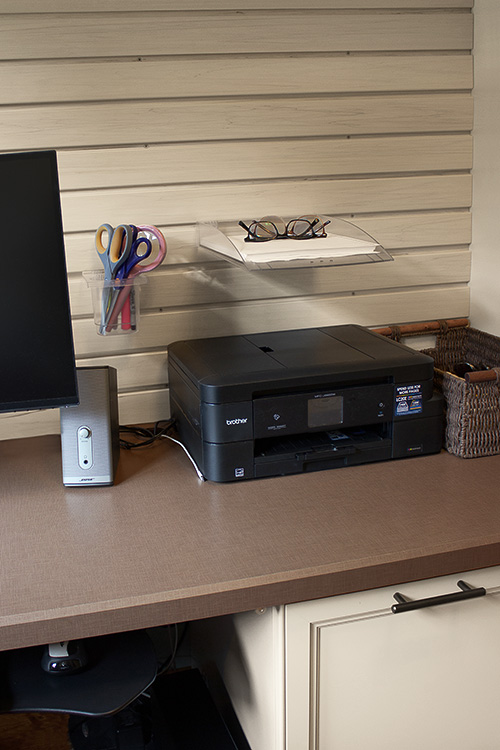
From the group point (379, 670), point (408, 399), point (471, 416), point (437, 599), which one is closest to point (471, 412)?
point (471, 416)

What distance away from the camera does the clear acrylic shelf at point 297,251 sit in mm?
1378

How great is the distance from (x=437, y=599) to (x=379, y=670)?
0.50 feet

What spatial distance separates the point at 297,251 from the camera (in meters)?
1.41

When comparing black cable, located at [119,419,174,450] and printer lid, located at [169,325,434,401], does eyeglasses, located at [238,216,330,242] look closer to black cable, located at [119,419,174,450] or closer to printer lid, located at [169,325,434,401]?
printer lid, located at [169,325,434,401]

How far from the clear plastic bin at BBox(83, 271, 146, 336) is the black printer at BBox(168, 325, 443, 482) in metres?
0.14

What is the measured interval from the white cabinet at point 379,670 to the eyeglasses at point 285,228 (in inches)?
30.2

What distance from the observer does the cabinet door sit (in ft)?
3.66

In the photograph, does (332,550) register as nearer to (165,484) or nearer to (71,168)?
(165,484)

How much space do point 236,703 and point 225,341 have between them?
0.74 m

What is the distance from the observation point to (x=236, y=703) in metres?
1.40

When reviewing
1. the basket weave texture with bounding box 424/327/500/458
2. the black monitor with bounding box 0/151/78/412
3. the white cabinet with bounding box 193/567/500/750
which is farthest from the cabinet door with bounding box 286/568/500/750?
the black monitor with bounding box 0/151/78/412

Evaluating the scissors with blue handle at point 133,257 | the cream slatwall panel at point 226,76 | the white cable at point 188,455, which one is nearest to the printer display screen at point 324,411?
the white cable at point 188,455

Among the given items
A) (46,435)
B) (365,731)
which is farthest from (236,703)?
(46,435)

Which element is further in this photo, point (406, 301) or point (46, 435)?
point (406, 301)
